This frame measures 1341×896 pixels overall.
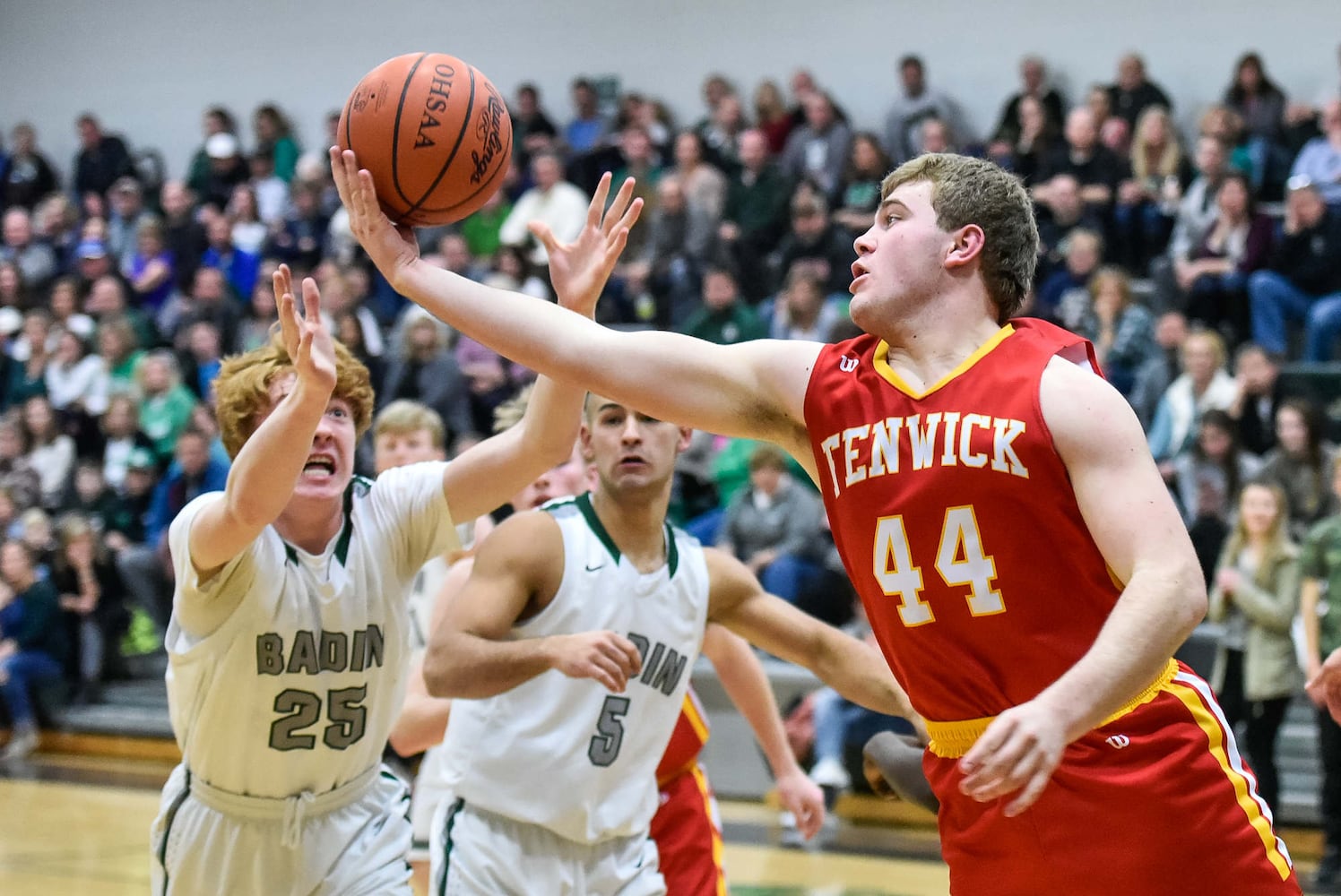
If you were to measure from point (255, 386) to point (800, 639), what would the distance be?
1663 millimetres

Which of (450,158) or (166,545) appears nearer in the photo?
(450,158)

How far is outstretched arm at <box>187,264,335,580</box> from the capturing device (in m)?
3.42

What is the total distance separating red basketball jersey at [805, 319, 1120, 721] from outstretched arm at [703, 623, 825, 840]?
1847 millimetres

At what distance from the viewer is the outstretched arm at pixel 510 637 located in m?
3.68

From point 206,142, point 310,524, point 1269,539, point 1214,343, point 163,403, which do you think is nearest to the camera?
point 310,524

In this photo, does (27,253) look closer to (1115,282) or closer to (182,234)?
(182,234)

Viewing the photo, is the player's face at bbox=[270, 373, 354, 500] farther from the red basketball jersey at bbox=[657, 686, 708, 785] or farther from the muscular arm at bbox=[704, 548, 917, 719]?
the red basketball jersey at bbox=[657, 686, 708, 785]

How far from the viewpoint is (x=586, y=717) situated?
4.42m

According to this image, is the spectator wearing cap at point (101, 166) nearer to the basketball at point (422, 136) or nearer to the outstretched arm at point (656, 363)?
the basketball at point (422, 136)

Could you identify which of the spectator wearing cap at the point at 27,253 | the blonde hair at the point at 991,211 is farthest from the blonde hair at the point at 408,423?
the spectator wearing cap at the point at 27,253

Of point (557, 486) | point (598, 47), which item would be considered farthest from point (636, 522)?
point (598, 47)

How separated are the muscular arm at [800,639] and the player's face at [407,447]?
1.85 metres

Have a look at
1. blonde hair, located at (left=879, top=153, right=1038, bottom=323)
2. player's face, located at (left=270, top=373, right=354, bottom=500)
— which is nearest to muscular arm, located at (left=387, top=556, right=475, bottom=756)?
player's face, located at (left=270, top=373, right=354, bottom=500)

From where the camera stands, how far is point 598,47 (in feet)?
56.9
